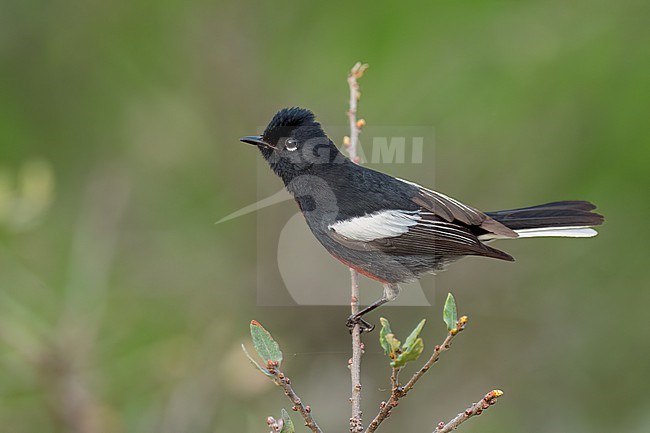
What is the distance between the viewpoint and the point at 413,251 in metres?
3.41

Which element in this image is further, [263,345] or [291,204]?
[291,204]

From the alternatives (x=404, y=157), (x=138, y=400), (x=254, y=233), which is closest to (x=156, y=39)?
Answer: (x=254, y=233)

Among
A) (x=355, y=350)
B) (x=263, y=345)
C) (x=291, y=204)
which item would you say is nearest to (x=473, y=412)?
(x=263, y=345)

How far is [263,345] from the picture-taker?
86.5 inches

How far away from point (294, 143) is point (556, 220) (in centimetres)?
114

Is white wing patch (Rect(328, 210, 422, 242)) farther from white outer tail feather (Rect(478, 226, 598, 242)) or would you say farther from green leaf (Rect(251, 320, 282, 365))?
green leaf (Rect(251, 320, 282, 365))

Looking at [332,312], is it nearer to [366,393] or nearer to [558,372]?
[366,393]

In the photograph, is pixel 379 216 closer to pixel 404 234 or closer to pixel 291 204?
pixel 404 234

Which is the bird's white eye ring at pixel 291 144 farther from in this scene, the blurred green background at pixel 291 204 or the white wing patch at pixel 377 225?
the blurred green background at pixel 291 204

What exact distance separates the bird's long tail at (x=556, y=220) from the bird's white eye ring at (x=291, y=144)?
0.92 m

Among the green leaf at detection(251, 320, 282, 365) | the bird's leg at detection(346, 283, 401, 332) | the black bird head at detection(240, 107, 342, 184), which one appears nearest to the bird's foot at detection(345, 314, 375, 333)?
the bird's leg at detection(346, 283, 401, 332)

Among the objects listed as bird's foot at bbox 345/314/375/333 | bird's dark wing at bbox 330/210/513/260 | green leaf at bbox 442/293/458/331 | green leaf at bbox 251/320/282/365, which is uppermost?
bird's dark wing at bbox 330/210/513/260

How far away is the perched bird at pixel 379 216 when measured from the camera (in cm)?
337

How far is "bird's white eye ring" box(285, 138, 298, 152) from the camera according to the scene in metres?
3.49
